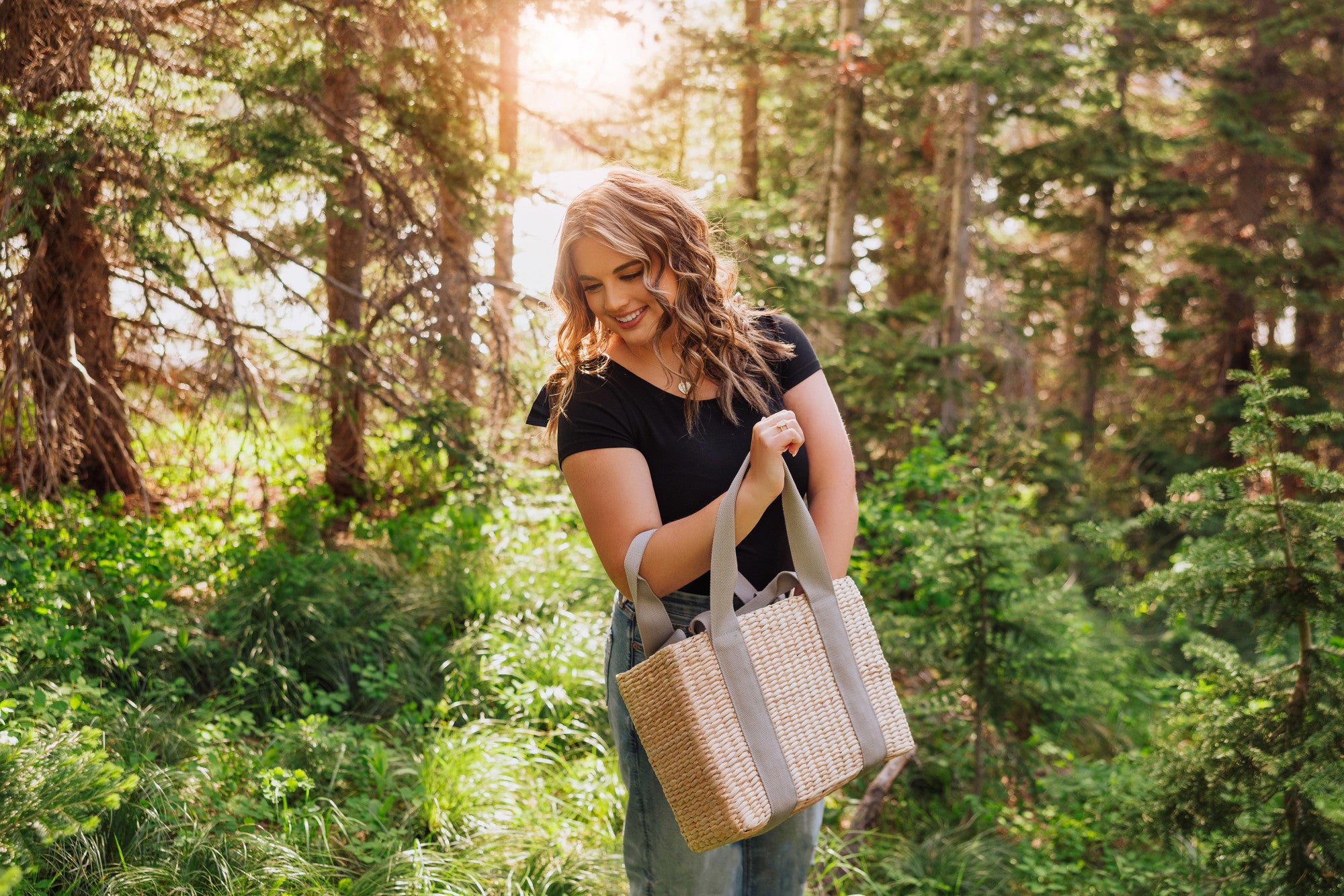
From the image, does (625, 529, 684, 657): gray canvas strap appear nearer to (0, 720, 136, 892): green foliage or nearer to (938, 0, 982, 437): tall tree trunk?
(0, 720, 136, 892): green foliage

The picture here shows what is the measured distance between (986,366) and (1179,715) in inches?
254

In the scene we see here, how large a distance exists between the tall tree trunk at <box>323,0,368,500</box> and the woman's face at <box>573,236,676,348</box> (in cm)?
285

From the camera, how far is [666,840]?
1.97 m

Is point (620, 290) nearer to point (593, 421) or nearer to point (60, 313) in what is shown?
point (593, 421)

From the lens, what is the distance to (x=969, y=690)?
12.7 feet

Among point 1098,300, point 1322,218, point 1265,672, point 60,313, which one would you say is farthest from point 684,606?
point 1322,218

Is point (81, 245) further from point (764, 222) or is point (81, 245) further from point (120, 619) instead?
point (764, 222)

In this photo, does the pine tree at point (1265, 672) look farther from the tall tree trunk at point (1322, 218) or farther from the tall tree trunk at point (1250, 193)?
the tall tree trunk at point (1322, 218)

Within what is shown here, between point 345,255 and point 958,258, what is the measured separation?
518cm

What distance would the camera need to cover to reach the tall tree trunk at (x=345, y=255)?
4.85 meters

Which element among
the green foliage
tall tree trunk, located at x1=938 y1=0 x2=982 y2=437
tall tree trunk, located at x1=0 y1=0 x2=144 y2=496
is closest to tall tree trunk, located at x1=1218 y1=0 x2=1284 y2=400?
tall tree trunk, located at x1=938 y1=0 x2=982 y2=437

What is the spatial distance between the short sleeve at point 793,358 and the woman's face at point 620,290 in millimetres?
297

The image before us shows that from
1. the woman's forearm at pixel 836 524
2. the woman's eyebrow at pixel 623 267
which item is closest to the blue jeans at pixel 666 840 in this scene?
the woman's forearm at pixel 836 524

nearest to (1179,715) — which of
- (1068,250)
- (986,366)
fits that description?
(986,366)
